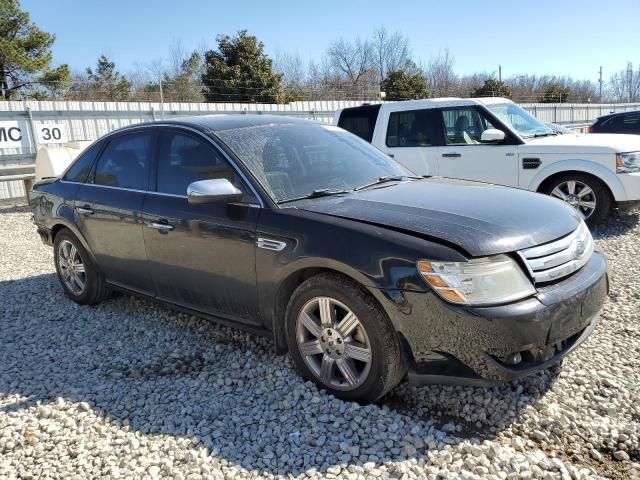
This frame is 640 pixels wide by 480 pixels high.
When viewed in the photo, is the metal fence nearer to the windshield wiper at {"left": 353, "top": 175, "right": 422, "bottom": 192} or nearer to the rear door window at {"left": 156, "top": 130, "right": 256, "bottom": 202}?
the rear door window at {"left": 156, "top": 130, "right": 256, "bottom": 202}

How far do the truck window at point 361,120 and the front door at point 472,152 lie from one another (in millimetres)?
1138

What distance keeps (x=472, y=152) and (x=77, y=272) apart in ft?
18.3

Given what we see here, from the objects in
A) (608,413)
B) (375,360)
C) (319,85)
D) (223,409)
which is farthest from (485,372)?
(319,85)

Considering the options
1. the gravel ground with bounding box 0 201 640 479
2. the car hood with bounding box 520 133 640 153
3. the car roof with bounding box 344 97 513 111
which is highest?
the car roof with bounding box 344 97 513 111

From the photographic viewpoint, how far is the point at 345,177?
3857mm

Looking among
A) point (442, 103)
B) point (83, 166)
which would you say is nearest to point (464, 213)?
point (83, 166)

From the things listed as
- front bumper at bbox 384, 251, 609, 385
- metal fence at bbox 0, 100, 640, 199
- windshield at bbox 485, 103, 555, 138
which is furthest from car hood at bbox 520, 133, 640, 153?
metal fence at bbox 0, 100, 640, 199

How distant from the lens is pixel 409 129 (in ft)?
27.5

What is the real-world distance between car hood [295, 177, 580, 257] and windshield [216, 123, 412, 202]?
0.24 m

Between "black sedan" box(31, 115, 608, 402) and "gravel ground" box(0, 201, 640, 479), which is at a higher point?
Result: "black sedan" box(31, 115, 608, 402)

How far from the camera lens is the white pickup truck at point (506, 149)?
23.1ft

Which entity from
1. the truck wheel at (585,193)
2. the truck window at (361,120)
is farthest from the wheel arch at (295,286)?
the truck window at (361,120)

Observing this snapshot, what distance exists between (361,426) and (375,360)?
37 cm

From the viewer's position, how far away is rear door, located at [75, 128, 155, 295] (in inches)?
170
